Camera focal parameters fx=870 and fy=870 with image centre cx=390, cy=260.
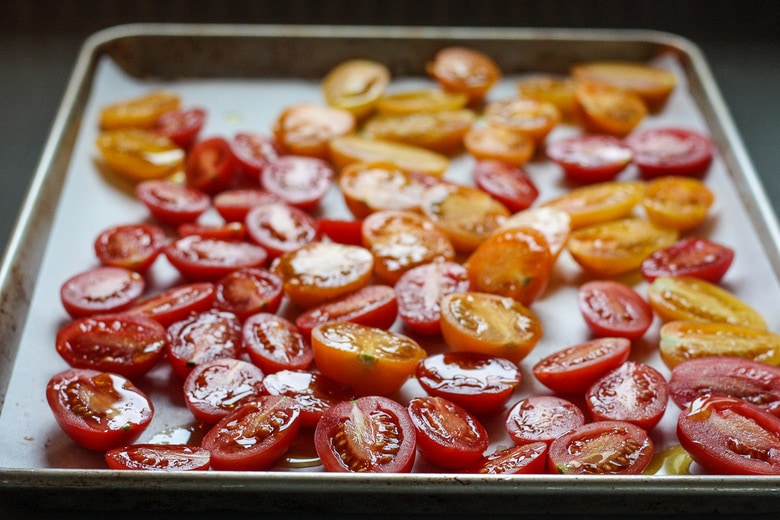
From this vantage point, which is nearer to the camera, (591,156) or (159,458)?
(159,458)

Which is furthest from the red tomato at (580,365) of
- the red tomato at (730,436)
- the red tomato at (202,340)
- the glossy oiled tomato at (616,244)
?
the red tomato at (202,340)

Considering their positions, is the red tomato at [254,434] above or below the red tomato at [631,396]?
below

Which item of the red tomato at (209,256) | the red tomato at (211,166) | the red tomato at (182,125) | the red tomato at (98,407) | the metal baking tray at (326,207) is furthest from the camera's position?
the red tomato at (182,125)

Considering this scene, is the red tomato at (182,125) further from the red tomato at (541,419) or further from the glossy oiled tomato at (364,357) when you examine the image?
the red tomato at (541,419)

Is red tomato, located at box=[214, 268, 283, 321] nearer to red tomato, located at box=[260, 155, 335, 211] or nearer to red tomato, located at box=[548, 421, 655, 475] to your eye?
red tomato, located at box=[260, 155, 335, 211]

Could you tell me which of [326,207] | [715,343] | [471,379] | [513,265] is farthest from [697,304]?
[326,207]

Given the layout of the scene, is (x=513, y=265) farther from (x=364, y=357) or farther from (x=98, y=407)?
(x=98, y=407)
